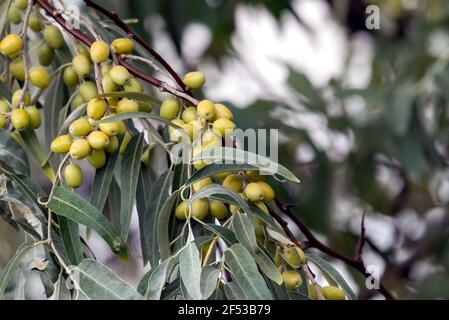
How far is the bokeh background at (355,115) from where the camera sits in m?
2.19

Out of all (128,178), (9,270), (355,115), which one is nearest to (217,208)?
(128,178)

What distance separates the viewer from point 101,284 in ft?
2.90

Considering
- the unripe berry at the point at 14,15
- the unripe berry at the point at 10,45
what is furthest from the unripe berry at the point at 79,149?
the unripe berry at the point at 14,15

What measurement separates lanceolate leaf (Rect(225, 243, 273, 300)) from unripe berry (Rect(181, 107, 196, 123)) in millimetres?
213

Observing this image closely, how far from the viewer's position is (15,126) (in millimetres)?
1099

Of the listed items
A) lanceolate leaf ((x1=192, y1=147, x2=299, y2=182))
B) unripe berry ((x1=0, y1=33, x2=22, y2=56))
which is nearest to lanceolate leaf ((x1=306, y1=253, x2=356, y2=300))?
lanceolate leaf ((x1=192, y1=147, x2=299, y2=182))

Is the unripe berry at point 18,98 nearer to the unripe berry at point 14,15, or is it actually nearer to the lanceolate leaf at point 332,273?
the unripe berry at point 14,15

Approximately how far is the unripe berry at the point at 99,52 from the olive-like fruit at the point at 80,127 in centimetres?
10

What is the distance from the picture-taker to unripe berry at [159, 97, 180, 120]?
1.07 metres

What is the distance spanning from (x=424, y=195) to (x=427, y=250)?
0.76 ft

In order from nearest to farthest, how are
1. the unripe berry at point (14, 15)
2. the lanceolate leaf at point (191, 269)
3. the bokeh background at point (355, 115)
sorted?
the lanceolate leaf at point (191, 269)
the unripe berry at point (14, 15)
the bokeh background at point (355, 115)

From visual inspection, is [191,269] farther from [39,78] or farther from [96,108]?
[39,78]

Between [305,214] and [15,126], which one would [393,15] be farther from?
[15,126]

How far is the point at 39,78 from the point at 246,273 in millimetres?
455
